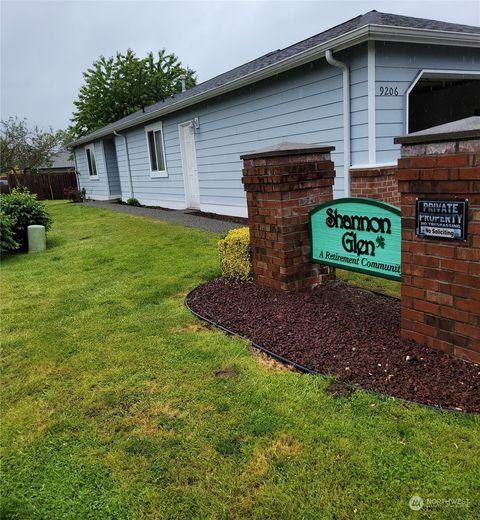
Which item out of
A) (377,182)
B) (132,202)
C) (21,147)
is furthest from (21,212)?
(21,147)

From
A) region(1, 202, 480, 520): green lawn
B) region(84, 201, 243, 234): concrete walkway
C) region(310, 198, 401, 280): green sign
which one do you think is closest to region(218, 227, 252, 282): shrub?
region(310, 198, 401, 280): green sign

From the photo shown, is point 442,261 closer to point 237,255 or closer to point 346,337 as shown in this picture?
point 346,337

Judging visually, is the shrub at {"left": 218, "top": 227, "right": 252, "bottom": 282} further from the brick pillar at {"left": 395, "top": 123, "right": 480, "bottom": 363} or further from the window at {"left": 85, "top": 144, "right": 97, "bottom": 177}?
the window at {"left": 85, "top": 144, "right": 97, "bottom": 177}

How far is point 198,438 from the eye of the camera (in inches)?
93.6

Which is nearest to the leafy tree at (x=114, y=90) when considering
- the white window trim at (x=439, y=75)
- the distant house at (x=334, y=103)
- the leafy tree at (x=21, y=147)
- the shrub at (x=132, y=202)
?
the leafy tree at (x=21, y=147)

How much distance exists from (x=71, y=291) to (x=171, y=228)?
4492mm

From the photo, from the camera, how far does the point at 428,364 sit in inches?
112

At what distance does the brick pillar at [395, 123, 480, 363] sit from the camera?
2.57 meters

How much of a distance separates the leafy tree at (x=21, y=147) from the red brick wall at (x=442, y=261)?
3099 centimetres

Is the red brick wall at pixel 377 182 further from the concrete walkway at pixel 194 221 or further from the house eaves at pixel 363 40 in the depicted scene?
the concrete walkway at pixel 194 221

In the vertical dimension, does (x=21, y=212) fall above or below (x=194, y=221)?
above

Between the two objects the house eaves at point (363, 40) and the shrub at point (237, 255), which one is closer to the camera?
the shrub at point (237, 255)

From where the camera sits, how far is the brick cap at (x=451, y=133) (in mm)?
2498

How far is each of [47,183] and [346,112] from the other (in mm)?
24526
